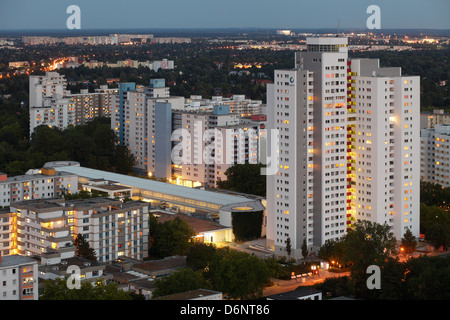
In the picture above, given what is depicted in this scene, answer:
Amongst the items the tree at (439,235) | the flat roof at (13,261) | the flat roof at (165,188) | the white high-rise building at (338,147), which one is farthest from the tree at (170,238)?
the tree at (439,235)

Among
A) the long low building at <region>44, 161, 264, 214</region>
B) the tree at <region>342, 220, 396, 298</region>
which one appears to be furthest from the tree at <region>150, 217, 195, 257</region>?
the tree at <region>342, 220, 396, 298</region>

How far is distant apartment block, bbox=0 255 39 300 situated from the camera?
19000mm

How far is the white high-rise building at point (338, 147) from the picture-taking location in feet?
82.5

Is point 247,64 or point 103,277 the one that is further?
point 247,64

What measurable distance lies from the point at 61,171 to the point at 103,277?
12.1 metres

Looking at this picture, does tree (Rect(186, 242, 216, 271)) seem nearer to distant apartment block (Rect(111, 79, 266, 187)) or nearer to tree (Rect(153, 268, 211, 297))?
tree (Rect(153, 268, 211, 297))

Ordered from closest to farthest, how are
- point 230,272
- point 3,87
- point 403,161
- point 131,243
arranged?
point 230,272 < point 131,243 < point 403,161 < point 3,87

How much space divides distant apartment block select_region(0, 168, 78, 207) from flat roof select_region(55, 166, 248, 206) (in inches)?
43.7

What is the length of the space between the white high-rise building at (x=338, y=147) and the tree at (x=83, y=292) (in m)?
7.54

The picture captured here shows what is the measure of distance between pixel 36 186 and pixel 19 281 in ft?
39.3
